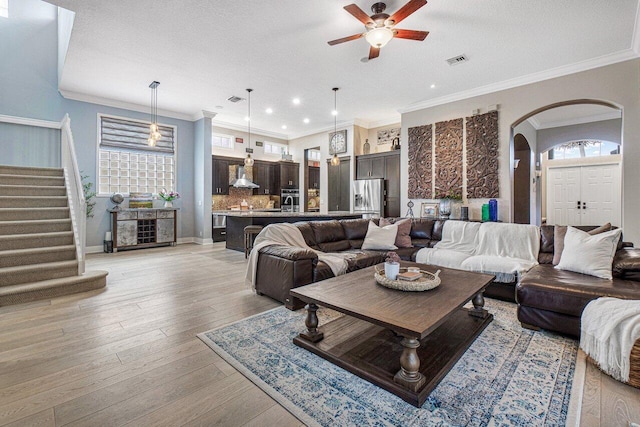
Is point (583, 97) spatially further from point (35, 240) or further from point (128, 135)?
point (128, 135)

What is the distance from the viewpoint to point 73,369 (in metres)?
2.00

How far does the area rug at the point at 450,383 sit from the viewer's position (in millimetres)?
1561

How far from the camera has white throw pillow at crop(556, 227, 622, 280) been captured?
106 inches

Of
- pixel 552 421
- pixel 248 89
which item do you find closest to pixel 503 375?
pixel 552 421

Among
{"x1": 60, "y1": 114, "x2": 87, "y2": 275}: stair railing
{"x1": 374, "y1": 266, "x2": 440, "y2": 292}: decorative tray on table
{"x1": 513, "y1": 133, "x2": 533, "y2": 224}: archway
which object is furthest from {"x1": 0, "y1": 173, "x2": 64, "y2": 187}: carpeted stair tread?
{"x1": 513, "y1": 133, "x2": 533, "y2": 224}: archway

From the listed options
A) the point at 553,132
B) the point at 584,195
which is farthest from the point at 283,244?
the point at 584,195

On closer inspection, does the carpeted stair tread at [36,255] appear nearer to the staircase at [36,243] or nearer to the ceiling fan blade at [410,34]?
the staircase at [36,243]

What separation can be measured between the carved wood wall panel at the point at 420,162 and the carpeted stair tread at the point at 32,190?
6.53 m

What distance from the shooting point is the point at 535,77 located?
509 centimetres

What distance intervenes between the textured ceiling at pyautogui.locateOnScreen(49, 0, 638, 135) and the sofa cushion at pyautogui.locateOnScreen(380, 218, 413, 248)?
247cm

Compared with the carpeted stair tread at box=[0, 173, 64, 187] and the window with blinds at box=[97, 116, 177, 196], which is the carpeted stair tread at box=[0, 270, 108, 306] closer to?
the carpeted stair tread at box=[0, 173, 64, 187]

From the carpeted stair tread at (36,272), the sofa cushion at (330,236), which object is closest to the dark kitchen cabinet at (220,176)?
the carpeted stair tread at (36,272)

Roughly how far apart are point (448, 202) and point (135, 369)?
570cm

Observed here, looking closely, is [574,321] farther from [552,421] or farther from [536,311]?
[552,421]
